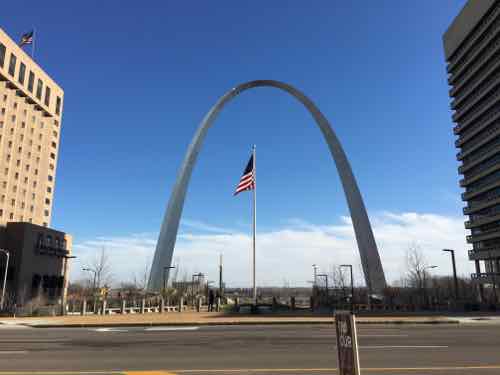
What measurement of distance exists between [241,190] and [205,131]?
29757mm

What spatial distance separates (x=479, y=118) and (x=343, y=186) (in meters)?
41.1

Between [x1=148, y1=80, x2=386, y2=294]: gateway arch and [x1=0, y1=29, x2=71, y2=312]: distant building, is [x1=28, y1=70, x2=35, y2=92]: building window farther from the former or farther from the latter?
[x1=148, y1=80, x2=386, y2=294]: gateway arch

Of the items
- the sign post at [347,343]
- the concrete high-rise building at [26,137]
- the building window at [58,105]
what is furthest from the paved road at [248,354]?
the building window at [58,105]

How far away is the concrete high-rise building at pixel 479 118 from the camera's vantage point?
260 feet

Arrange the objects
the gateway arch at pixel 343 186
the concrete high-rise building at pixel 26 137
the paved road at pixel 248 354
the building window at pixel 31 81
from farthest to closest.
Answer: the building window at pixel 31 81
the concrete high-rise building at pixel 26 137
the gateway arch at pixel 343 186
the paved road at pixel 248 354

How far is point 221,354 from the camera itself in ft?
39.8

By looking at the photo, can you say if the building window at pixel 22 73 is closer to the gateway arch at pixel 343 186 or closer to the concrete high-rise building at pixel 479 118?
the gateway arch at pixel 343 186

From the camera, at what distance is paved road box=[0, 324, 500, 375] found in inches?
385

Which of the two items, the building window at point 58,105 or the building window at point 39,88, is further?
the building window at point 58,105

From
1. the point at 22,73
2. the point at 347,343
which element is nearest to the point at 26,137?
the point at 22,73

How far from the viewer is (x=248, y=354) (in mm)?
12062

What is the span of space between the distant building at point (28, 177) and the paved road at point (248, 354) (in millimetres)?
59643

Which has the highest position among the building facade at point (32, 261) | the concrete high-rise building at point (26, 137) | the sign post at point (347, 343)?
the concrete high-rise building at point (26, 137)

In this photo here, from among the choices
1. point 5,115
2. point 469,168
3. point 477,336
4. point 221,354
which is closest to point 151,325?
point 221,354
